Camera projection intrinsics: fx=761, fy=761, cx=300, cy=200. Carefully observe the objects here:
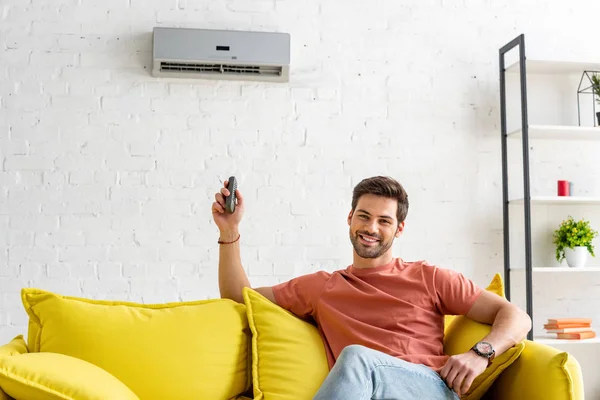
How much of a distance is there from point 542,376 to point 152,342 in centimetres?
113

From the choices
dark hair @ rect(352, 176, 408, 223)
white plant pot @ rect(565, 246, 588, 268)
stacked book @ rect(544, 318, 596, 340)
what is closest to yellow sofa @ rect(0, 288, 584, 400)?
dark hair @ rect(352, 176, 408, 223)

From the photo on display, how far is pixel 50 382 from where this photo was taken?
1919mm

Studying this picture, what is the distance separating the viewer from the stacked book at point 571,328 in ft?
12.2

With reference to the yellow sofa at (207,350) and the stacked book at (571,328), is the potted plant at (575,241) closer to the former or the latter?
the stacked book at (571,328)

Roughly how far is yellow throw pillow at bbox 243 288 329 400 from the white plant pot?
1.92m

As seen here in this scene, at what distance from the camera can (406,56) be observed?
13.1 ft

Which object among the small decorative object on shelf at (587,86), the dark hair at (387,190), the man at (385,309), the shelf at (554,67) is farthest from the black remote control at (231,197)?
the small decorative object on shelf at (587,86)

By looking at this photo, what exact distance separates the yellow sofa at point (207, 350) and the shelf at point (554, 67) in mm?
1908

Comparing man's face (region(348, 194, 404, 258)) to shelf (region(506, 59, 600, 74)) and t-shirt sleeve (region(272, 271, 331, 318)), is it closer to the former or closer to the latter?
t-shirt sleeve (region(272, 271, 331, 318))

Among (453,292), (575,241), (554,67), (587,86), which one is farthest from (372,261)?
(587,86)

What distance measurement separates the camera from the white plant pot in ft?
12.6

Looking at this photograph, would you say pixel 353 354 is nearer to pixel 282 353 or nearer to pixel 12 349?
pixel 282 353

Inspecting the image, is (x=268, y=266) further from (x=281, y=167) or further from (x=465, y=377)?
(x=465, y=377)

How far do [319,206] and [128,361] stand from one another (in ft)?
5.83
